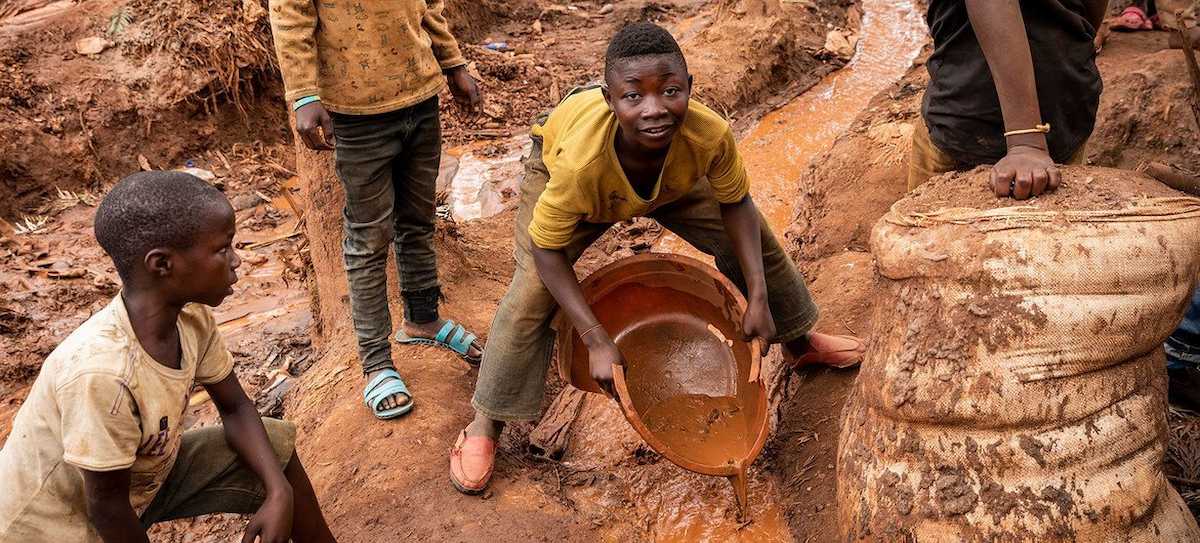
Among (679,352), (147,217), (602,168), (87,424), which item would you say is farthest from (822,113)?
(87,424)

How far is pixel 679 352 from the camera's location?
3291mm

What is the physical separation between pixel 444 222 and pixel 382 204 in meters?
1.18

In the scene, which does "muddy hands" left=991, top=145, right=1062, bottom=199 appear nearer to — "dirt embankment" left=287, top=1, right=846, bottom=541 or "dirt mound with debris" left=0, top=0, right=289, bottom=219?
"dirt embankment" left=287, top=1, right=846, bottom=541

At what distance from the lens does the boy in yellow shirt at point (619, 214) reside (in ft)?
7.54

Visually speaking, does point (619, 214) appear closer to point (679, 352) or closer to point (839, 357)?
point (679, 352)

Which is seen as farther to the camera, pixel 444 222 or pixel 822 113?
pixel 822 113

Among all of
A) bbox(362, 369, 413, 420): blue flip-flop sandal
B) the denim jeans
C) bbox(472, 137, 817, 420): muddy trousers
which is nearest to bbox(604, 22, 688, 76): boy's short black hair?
bbox(472, 137, 817, 420): muddy trousers

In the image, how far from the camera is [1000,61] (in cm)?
208

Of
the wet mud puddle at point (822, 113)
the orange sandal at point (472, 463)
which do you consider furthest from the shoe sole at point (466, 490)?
the wet mud puddle at point (822, 113)

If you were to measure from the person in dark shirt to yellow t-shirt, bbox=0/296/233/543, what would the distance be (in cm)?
201

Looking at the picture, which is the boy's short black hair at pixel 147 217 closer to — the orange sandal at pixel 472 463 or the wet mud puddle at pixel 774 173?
the orange sandal at pixel 472 463

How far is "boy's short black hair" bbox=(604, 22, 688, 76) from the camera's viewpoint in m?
2.26

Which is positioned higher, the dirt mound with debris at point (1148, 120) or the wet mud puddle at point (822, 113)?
the dirt mound with debris at point (1148, 120)

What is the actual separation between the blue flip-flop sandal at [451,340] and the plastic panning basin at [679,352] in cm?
63
